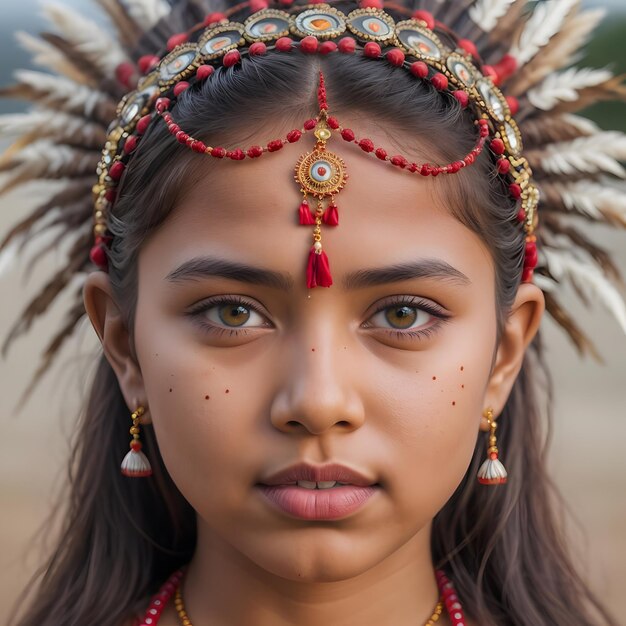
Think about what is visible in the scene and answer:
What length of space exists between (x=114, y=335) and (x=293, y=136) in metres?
0.66

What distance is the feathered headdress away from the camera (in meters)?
2.56

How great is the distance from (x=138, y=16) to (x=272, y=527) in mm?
1271

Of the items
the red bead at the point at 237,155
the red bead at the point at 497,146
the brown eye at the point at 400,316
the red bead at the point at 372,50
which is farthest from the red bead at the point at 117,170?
the red bead at the point at 497,146

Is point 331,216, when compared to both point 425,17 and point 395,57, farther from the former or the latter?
point 425,17

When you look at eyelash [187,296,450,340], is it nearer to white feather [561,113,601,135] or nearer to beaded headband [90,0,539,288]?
beaded headband [90,0,539,288]

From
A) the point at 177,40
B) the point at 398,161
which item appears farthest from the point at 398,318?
the point at 177,40

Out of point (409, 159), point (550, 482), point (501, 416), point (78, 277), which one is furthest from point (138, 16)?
point (550, 482)

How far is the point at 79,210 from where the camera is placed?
2633 millimetres

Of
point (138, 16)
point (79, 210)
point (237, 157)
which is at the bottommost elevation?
point (237, 157)

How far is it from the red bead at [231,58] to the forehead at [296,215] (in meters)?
0.23

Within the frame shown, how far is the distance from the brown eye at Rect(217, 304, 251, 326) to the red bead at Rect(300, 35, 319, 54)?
1.74 ft

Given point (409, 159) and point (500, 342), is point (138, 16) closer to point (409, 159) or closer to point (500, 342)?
point (409, 159)

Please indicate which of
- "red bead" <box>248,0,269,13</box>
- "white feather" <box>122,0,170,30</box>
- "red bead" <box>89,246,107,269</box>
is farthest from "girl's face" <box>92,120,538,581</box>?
"white feather" <box>122,0,170,30</box>

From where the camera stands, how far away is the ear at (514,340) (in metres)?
2.41
